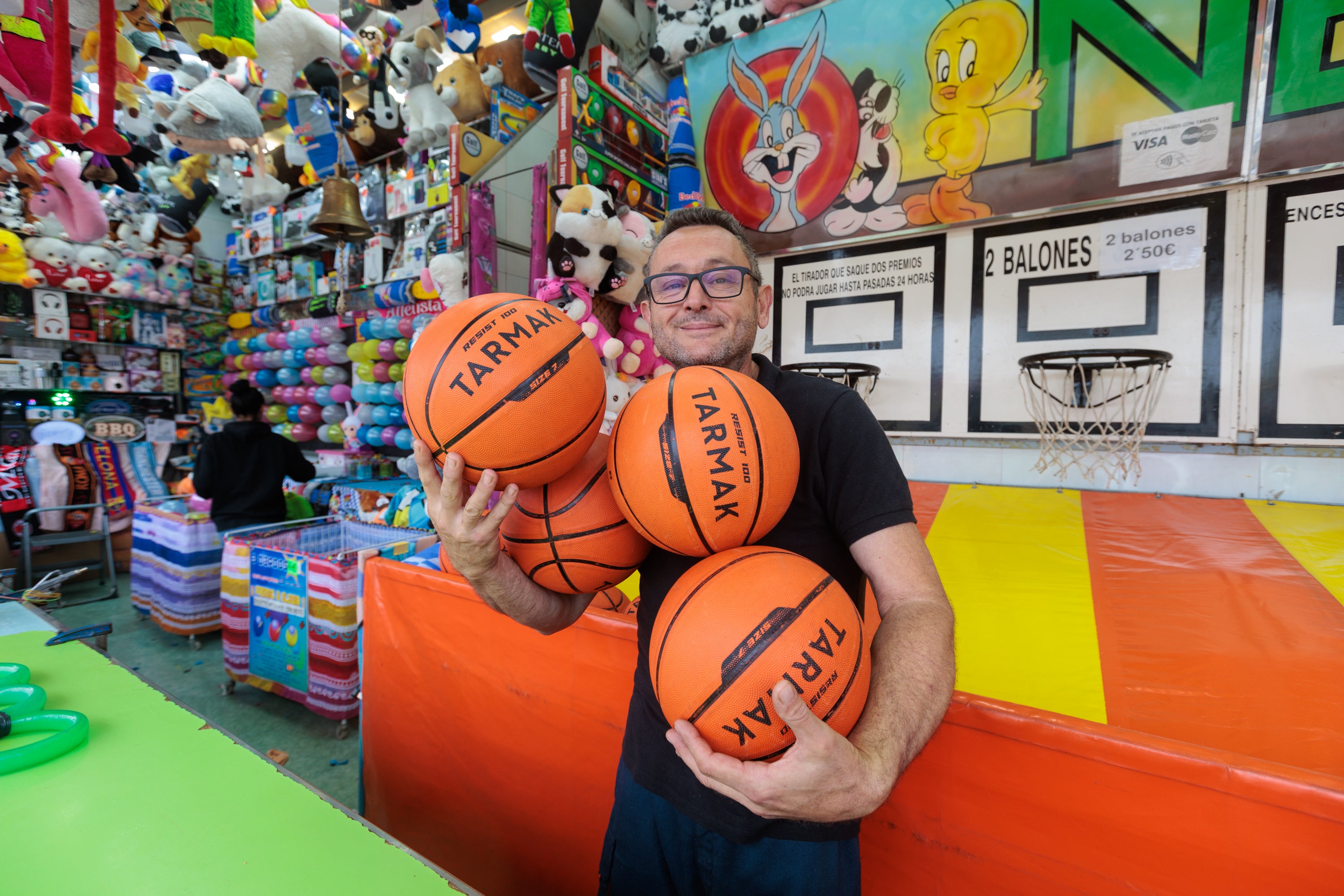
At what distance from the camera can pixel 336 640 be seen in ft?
9.46

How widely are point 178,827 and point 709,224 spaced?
166cm

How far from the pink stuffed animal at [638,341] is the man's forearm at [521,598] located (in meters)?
2.38

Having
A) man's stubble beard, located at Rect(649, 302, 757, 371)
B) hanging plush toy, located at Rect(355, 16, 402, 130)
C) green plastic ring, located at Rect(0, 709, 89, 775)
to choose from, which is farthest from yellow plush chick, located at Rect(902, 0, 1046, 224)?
green plastic ring, located at Rect(0, 709, 89, 775)

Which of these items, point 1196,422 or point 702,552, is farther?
point 1196,422

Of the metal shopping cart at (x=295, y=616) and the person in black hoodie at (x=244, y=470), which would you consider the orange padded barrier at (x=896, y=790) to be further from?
the person in black hoodie at (x=244, y=470)

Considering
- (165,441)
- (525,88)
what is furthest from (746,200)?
(165,441)

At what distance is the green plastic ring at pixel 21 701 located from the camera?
1410 mm

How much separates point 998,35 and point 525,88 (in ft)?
12.1

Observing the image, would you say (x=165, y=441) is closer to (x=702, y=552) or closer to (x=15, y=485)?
(x=15, y=485)

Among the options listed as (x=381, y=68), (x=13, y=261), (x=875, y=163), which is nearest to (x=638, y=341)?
(x=875, y=163)

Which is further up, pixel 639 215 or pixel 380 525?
pixel 639 215

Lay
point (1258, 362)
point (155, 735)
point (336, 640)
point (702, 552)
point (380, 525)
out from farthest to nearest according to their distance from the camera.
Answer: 1. point (380, 525)
2. point (1258, 362)
3. point (336, 640)
4. point (155, 735)
5. point (702, 552)

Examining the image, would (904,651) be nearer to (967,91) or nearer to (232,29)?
(232,29)

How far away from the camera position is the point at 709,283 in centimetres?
112
